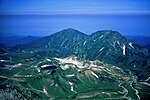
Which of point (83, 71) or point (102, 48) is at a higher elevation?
point (102, 48)

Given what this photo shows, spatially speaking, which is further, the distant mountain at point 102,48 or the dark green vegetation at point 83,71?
the distant mountain at point 102,48

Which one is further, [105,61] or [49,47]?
[49,47]

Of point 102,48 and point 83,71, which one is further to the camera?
point 102,48

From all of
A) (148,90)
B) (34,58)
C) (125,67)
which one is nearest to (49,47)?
(34,58)

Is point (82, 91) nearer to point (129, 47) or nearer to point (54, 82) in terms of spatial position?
point (54, 82)

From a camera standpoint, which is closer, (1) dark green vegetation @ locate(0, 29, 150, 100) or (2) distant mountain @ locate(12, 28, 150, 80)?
(1) dark green vegetation @ locate(0, 29, 150, 100)
